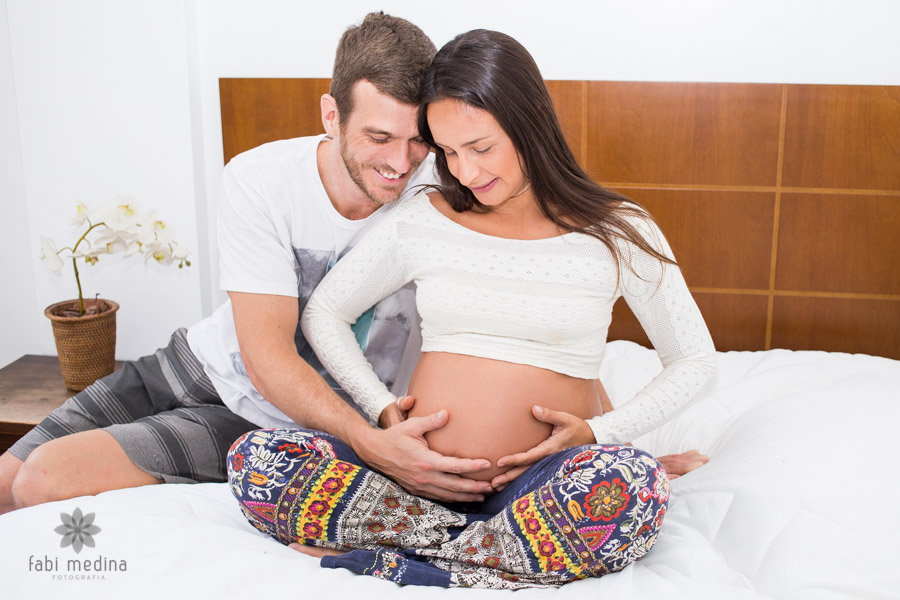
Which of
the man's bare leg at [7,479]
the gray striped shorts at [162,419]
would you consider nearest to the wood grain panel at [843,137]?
the gray striped shorts at [162,419]

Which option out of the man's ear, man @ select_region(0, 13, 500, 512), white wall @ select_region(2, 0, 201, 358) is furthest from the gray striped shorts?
white wall @ select_region(2, 0, 201, 358)

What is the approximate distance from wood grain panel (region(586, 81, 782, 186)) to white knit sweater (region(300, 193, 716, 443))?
1.04 m

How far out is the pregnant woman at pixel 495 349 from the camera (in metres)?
1.17

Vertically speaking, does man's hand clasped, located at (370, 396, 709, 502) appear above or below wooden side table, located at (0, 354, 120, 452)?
above

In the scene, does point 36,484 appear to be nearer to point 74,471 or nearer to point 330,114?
point 74,471

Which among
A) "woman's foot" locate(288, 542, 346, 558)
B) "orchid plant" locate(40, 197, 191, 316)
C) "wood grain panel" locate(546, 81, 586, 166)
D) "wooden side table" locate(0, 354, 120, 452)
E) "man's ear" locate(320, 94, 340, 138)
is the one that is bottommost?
"wooden side table" locate(0, 354, 120, 452)

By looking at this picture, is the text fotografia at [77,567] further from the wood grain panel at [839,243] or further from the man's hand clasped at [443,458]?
the wood grain panel at [839,243]

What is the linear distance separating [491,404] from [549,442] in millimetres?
120

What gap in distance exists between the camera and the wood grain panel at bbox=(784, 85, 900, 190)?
225 centimetres

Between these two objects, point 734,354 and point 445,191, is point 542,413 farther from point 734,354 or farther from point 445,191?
point 734,354

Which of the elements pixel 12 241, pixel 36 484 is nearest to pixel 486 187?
pixel 36 484

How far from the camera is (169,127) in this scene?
2.50m

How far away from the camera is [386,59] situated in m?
1.41

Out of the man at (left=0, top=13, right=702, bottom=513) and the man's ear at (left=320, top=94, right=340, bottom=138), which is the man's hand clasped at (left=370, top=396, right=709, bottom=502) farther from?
the man's ear at (left=320, top=94, right=340, bottom=138)
